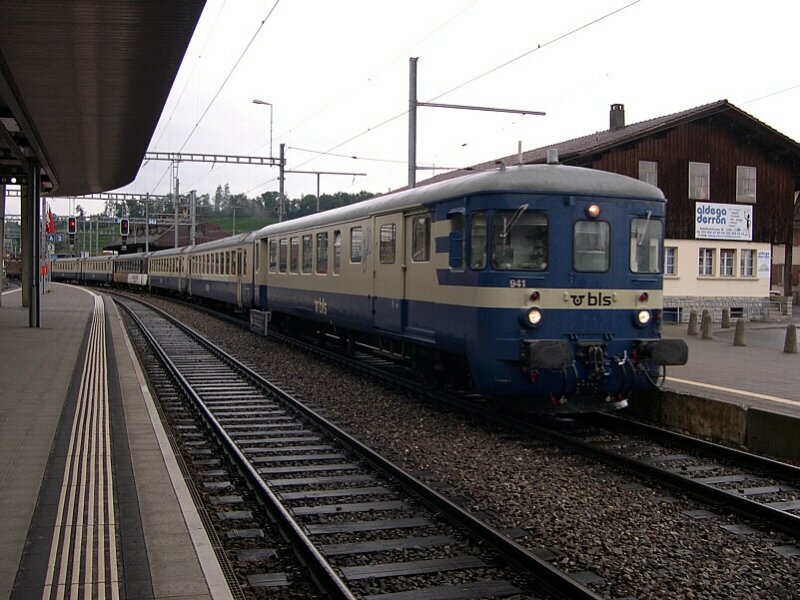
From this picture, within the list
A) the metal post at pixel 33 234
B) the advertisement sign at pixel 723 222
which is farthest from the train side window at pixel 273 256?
the advertisement sign at pixel 723 222

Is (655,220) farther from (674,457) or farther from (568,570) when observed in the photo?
(568,570)

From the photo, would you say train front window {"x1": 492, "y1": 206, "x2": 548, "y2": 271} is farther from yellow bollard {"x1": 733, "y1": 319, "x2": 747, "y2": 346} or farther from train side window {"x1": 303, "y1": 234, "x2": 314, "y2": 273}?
yellow bollard {"x1": 733, "y1": 319, "x2": 747, "y2": 346}

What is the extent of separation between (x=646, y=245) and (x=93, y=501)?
265 inches

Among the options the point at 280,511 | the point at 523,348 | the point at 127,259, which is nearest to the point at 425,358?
the point at 523,348

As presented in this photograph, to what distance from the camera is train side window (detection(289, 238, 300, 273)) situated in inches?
711

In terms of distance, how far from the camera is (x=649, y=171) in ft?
92.1

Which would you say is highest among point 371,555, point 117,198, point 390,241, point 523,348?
point 117,198

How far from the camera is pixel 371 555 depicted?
5531 millimetres

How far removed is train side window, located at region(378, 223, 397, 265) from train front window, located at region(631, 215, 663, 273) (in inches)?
141

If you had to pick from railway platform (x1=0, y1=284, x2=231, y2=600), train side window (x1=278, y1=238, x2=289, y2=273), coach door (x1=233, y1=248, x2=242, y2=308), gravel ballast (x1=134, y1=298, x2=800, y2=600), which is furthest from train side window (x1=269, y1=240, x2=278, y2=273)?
gravel ballast (x1=134, y1=298, x2=800, y2=600)


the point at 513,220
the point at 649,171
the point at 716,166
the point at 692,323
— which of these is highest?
the point at 716,166

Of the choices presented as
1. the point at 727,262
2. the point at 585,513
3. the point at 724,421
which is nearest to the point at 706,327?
the point at 727,262

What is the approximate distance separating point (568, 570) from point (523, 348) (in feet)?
12.9

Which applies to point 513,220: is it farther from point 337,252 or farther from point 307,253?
point 307,253
